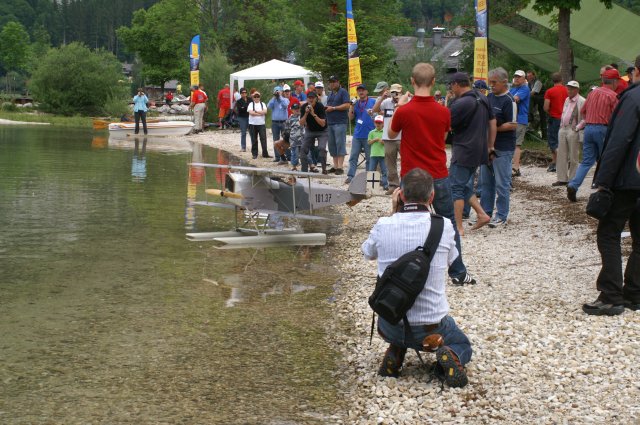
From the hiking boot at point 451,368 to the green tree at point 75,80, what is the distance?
2025 inches

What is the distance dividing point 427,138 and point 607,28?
16.2 meters

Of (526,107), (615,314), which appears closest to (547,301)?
(615,314)

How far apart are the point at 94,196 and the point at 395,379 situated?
37.0 ft

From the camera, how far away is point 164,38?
287ft

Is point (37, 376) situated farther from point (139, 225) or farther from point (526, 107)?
point (526, 107)

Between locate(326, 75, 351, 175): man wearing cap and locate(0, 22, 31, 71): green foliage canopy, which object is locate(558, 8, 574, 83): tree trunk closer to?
locate(326, 75, 351, 175): man wearing cap

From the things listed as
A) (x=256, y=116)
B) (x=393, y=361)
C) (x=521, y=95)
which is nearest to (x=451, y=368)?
(x=393, y=361)

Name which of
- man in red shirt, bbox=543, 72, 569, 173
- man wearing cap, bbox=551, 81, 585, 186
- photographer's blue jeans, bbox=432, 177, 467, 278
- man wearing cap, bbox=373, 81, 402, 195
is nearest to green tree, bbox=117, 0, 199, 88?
man in red shirt, bbox=543, 72, 569, 173

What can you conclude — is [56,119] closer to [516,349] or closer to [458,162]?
[458,162]

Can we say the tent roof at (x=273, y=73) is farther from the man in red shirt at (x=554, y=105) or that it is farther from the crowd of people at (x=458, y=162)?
the man in red shirt at (x=554, y=105)

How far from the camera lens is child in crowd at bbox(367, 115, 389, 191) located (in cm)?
1703

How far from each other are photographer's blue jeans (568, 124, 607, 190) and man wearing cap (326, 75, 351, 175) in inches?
250

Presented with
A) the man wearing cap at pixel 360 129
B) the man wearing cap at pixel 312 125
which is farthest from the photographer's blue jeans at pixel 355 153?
the man wearing cap at pixel 312 125

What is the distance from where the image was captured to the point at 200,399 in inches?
231
